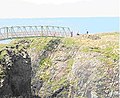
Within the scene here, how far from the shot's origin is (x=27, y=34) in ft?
416

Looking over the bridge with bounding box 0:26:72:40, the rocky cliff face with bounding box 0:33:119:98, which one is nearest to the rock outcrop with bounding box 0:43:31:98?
the rocky cliff face with bounding box 0:33:119:98

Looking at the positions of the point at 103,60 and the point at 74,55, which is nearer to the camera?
the point at 103,60

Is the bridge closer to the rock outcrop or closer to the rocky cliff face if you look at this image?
the rocky cliff face

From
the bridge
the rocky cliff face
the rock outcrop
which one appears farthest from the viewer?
the bridge

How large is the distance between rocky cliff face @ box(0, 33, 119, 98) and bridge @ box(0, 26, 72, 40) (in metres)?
2.62

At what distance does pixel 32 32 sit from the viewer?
417 feet

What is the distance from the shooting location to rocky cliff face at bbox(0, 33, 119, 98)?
102 meters

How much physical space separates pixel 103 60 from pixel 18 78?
67.7 ft

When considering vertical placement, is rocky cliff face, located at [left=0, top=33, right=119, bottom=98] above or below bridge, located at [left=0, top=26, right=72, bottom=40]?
below

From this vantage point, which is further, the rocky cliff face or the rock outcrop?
the rocky cliff face

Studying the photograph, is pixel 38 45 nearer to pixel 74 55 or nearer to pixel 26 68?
pixel 74 55

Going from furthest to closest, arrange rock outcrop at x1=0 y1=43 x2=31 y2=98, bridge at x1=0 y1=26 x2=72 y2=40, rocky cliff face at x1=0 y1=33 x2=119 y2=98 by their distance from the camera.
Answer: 1. bridge at x1=0 y1=26 x2=72 y2=40
2. rocky cliff face at x1=0 y1=33 x2=119 y2=98
3. rock outcrop at x1=0 y1=43 x2=31 y2=98

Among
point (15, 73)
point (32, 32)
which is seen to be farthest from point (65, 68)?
point (32, 32)

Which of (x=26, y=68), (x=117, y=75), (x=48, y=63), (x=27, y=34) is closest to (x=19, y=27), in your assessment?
(x=27, y=34)
